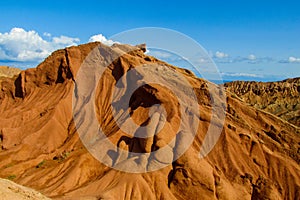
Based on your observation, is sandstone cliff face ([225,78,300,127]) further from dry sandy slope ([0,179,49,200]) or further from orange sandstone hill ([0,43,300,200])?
dry sandy slope ([0,179,49,200])

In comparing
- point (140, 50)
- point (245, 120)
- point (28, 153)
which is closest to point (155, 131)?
point (245, 120)

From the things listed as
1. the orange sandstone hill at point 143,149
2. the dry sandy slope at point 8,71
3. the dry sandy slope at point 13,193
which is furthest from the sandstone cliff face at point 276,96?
the dry sandy slope at point 13,193

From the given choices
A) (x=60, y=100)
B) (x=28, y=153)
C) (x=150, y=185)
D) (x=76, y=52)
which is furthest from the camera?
(x=76, y=52)

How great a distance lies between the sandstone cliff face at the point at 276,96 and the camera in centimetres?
9944

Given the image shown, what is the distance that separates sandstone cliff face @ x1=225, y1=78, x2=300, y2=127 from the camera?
326 feet

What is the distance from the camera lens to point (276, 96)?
114 meters

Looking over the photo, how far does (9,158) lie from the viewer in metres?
39.7

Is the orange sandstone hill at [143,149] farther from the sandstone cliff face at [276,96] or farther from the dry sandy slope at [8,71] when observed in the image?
the dry sandy slope at [8,71]

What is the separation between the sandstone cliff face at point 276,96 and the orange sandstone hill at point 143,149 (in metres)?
53.4

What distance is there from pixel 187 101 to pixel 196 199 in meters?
11.0

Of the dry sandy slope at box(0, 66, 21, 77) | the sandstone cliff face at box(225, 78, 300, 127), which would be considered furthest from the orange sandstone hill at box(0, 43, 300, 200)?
the dry sandy slope at box(0, 66, 21, 77)

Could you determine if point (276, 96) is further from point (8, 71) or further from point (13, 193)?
point (13, 193)

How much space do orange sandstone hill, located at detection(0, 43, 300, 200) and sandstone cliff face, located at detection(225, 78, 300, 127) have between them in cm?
5341

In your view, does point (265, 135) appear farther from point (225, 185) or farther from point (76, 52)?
point (76, 52)
